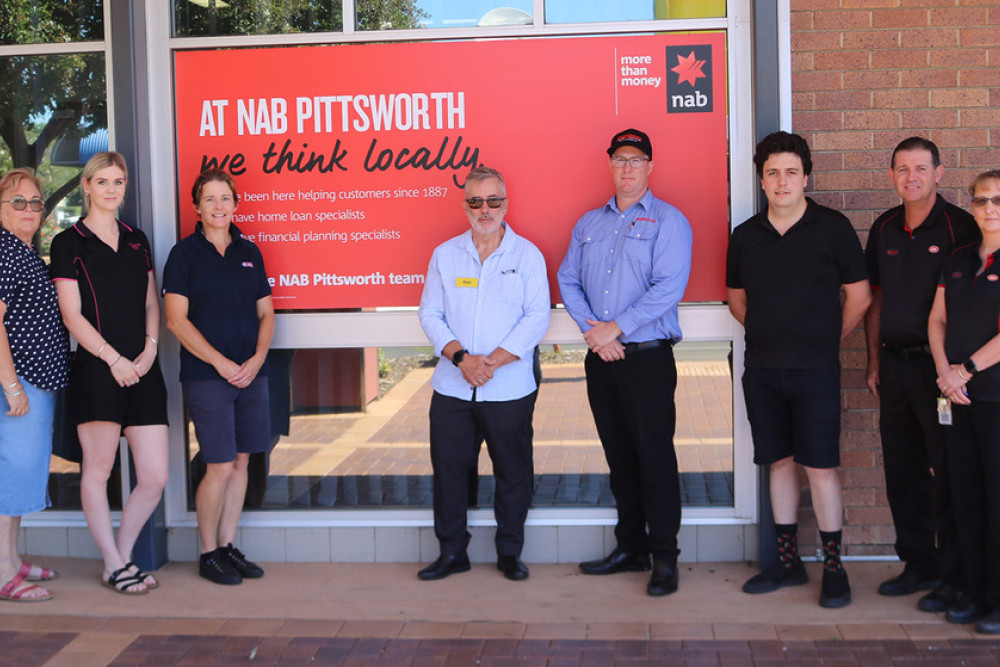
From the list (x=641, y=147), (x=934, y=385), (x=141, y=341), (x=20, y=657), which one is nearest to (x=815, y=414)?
(x=934, y=385)

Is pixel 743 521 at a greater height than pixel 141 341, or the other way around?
pixel 141 341

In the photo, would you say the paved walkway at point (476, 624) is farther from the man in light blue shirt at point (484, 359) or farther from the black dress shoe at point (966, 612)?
the man in light blue shirt at point (484, 359)

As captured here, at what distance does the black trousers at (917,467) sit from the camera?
413 centimetres

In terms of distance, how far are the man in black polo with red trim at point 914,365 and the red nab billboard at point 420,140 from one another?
863 mm

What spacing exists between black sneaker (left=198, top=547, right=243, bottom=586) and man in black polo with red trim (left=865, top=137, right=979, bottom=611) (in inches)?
121

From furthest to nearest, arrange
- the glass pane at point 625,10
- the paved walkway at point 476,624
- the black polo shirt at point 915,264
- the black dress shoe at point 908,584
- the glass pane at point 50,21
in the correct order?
the glass pane at point 50,21
the glass pane at point 625,10
the black dress shoe at point 908,584
the black polo shirt at point 915,264
the paved walkway at point 476,624

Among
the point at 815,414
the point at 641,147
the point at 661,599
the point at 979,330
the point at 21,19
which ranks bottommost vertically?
the point at 661,599

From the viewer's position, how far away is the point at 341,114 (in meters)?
→ 4.99

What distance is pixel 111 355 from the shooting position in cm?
445

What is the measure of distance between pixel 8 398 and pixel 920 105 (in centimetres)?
451

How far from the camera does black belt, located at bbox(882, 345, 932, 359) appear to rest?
4.11 m

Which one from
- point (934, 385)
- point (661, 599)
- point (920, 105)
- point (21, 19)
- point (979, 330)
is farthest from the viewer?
point (21, 19)

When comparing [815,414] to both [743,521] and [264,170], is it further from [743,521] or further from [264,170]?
[264,170]

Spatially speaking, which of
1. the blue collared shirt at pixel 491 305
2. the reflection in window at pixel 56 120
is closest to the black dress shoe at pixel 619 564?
the blue collared shirt at pixel 491 305
